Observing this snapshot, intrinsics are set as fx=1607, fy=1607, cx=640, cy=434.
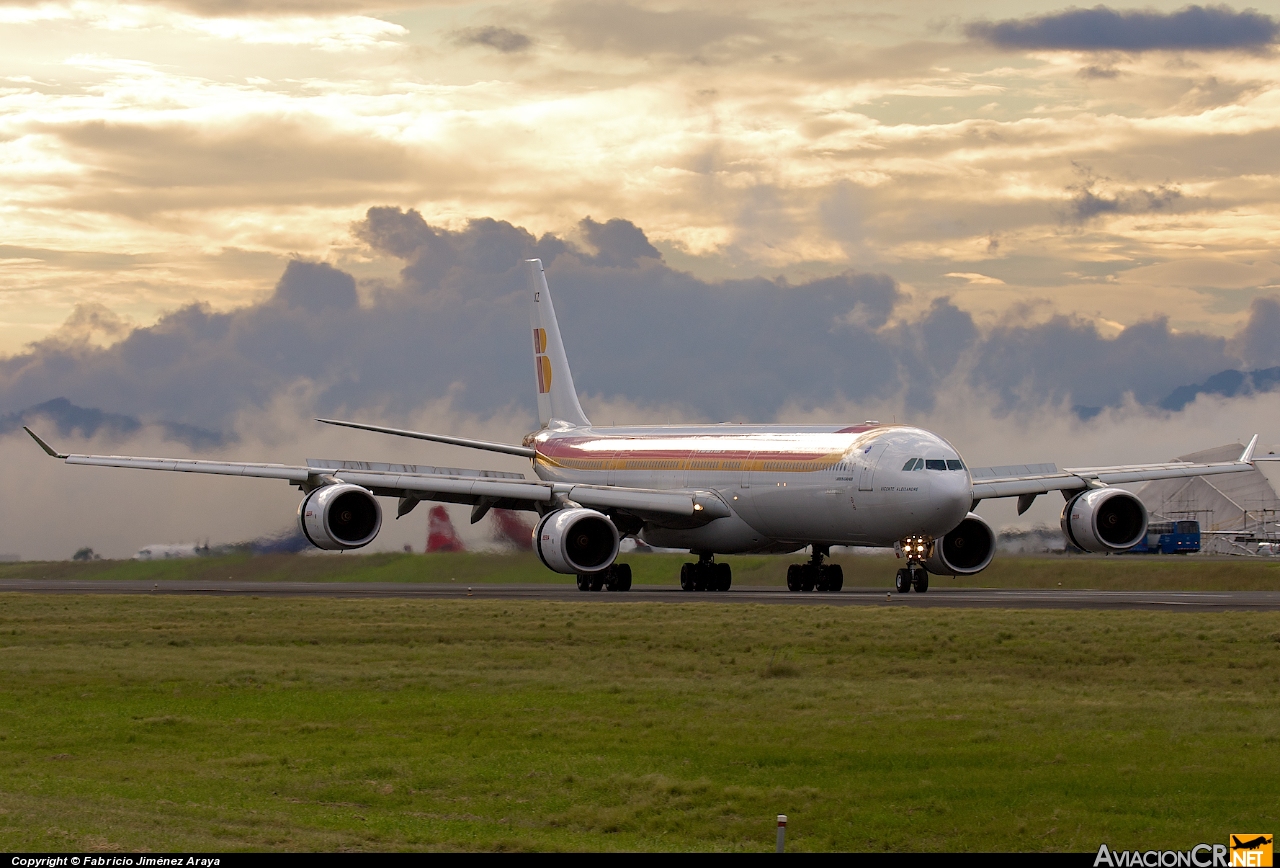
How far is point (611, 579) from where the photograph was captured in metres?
53.4

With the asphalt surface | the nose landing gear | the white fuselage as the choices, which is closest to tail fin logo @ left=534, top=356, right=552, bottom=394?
the white fuselage

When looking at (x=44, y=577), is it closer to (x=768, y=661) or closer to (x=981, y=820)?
(x=768, y=661)

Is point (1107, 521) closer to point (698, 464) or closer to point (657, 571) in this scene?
point (698, 464)

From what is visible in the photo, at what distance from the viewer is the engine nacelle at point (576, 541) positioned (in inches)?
1939

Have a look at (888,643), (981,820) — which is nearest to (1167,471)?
(888,643)

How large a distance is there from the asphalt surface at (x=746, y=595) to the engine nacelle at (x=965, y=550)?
2.68 ft

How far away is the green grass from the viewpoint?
1695 cm

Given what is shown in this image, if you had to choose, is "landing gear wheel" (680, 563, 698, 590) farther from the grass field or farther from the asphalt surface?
the grass field

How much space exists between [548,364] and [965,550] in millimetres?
25196

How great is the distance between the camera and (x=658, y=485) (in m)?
57.3

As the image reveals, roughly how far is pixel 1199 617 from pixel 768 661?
1230 cm

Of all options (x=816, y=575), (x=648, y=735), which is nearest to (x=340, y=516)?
(x=816, y=575)

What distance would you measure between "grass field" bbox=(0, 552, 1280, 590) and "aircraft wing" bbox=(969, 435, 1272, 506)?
614cm
